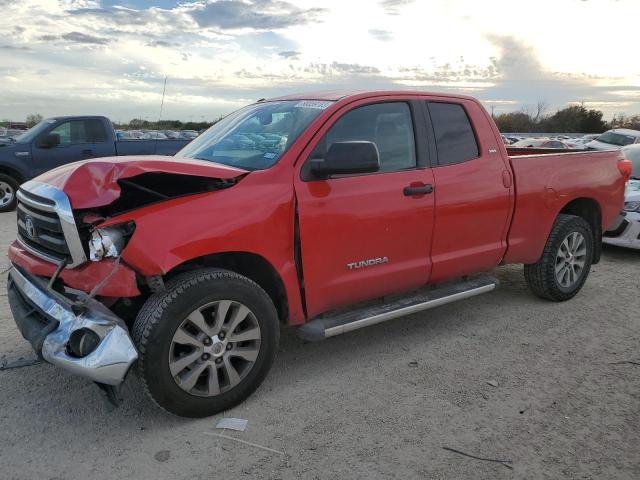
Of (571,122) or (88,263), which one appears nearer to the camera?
(88,263)

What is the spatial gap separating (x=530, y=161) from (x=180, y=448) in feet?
12.2

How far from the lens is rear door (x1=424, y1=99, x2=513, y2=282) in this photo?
4.31m

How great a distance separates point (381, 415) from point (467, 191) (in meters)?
1.96

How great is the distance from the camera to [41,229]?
336cm

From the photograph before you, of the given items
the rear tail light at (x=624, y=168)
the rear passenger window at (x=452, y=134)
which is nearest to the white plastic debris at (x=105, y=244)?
the rear passenger window at (x=452, y=134)

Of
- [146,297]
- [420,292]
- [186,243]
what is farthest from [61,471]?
[420,292]

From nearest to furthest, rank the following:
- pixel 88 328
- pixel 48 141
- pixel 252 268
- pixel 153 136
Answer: pixel 88 328
pixel 252 268
pixel 48 141
pixel 153 136

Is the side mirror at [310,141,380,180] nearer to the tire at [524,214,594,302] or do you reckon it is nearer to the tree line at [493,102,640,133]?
the tire at [524,214,594,302]

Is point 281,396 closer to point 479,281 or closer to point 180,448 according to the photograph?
point 180,448

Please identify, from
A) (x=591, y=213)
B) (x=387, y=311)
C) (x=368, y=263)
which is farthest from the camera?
(x=591, y=213)

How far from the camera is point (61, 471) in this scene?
281 cm

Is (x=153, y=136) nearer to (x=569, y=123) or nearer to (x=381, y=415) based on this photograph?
(x=381, y=415)

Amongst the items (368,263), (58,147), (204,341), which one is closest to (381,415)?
(368,263)

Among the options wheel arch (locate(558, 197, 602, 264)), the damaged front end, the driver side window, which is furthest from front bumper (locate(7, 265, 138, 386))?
wheel arch (locate(558, 197, 602, 264))
